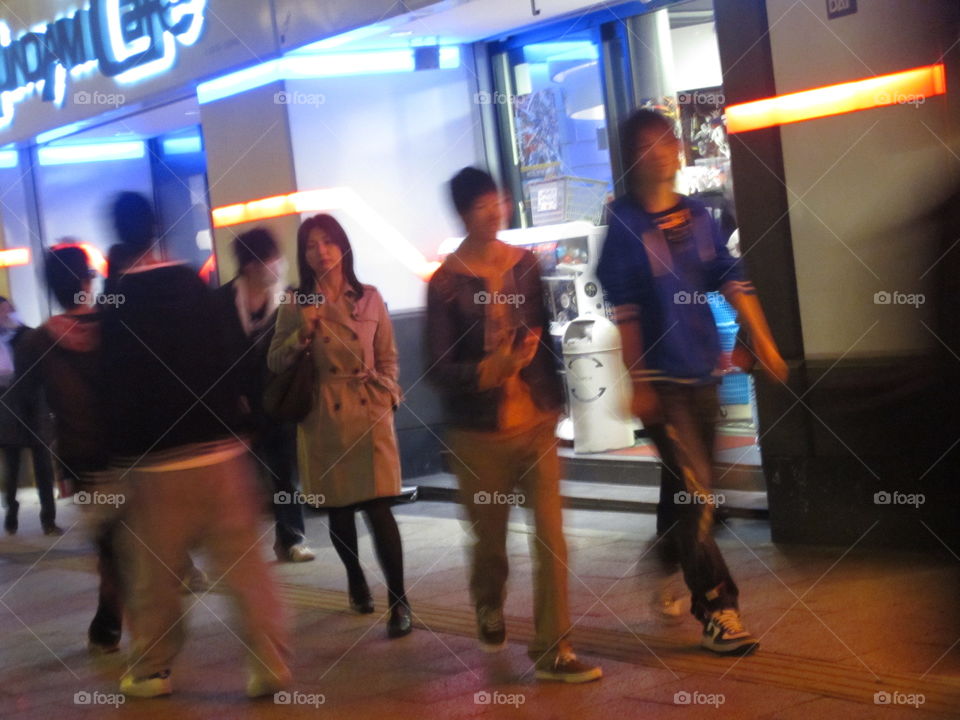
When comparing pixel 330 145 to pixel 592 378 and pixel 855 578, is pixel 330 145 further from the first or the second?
pixel 855 578

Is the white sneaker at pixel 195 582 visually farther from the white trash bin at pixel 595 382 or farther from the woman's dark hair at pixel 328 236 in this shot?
the white trash bin at pixel 595 382

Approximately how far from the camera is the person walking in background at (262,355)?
259 inches

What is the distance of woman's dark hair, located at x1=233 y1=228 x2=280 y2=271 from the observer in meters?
6.76

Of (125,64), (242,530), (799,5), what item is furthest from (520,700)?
(125,64)

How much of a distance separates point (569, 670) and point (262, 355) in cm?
263

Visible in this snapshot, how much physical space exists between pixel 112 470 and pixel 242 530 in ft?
2.00

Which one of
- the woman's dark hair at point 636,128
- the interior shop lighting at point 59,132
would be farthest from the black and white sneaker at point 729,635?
the interior shop lighting at point 59,132

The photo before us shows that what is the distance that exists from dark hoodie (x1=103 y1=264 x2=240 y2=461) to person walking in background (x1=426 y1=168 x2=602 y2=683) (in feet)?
2.73

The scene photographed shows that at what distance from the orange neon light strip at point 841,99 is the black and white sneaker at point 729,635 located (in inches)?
101

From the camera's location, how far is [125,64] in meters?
11.1

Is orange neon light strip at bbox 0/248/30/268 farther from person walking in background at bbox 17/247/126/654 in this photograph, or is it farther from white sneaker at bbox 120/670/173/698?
white sneaker at bbox 120/670/173/698

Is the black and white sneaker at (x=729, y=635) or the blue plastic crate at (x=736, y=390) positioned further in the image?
the blue plastic crate at (x=736, y=390)

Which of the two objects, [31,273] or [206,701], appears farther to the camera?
[31,273]

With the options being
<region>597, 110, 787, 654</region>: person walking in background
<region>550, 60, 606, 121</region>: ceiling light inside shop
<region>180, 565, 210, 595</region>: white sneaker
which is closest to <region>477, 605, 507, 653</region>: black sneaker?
<region>597, 110, 787, 654</region>: person walking in background
